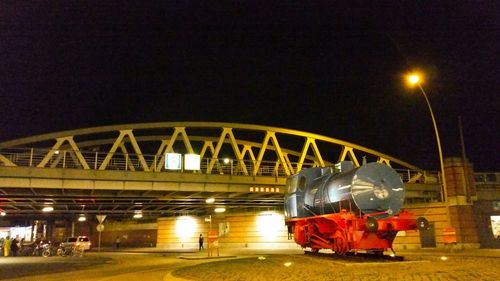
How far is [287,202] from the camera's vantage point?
23.1 meters

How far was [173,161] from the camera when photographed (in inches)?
1262

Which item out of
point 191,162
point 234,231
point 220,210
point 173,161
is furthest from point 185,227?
point 173,161

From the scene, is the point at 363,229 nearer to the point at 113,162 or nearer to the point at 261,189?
the point at 261,189

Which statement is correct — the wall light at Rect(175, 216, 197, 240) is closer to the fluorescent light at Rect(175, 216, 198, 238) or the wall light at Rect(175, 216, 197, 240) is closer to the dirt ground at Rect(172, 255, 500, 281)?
the fluorescent light at Rect(175, 216, 198, 238)

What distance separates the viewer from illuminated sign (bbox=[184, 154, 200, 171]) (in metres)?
A: 32.8

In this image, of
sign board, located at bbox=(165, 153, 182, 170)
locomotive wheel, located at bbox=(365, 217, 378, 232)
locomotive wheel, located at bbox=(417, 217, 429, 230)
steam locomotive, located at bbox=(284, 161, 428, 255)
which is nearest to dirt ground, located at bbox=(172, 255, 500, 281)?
locomotive wheel, located at bbox=(365, 217, 378, 232)

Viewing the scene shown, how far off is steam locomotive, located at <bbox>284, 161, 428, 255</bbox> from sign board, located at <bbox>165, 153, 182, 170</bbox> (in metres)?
15.0

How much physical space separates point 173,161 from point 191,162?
145 cm

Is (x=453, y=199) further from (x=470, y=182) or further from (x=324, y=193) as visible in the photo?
(x=324, y=193)

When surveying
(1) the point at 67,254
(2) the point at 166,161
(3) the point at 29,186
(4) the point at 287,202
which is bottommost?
(1) the point at 67,254

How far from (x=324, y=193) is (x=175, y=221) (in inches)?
1320

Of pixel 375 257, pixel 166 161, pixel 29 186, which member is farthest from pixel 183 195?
pixel 375 257

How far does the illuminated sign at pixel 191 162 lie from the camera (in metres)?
32.8

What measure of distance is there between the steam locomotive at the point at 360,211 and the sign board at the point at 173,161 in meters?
15.0
